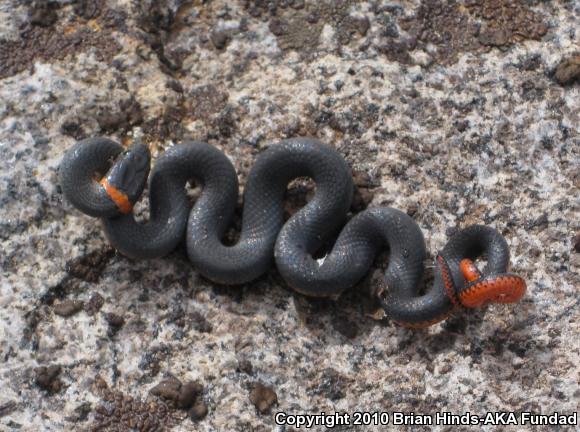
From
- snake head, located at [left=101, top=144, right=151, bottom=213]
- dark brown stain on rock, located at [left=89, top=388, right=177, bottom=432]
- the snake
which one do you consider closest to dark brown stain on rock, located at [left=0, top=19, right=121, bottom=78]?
the snake

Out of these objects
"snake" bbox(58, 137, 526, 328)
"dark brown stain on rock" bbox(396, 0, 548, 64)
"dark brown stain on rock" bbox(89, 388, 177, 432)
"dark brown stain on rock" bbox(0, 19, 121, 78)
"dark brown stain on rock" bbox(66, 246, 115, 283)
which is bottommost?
"dark brown stain on rock" bbox(89, 388, 177, 432)

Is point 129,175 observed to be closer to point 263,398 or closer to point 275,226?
point 275,226

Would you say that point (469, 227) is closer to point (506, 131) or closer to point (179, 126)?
point (506, 131)

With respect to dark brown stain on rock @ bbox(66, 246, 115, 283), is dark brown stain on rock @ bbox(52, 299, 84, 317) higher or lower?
lower

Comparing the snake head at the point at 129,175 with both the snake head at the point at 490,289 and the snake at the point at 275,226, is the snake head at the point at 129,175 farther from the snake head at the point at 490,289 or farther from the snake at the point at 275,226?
the snake head at the point at 490,289

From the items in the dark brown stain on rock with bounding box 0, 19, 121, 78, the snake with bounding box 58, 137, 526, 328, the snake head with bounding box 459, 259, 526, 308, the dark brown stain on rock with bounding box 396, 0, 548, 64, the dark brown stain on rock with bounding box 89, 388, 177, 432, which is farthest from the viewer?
the dark brown stain on rock with bounding box 396, 0, 548, 64

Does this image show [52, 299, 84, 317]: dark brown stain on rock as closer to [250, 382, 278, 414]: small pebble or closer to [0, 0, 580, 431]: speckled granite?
[0, 0, 580, 431]: speckled granite

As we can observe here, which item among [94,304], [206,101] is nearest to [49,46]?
[206,101]
